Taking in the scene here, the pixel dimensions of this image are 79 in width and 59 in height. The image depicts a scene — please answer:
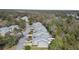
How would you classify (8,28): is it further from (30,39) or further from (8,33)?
(30,39)

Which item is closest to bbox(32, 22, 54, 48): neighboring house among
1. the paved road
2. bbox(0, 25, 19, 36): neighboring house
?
the paved road

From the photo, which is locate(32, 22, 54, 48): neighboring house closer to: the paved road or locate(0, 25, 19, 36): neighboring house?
the paved road

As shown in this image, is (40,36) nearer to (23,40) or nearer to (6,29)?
(23,40)

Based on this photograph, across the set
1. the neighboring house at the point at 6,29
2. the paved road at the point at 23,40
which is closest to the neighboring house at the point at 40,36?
the paved road at the point at 23,40

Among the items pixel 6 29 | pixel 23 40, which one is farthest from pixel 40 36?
pixel 6 29

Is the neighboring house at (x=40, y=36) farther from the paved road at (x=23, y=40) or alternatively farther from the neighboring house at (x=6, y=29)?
the neighboring house at (x=6, y=29)

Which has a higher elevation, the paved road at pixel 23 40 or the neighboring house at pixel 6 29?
the neighboring house at pixel 6 29
